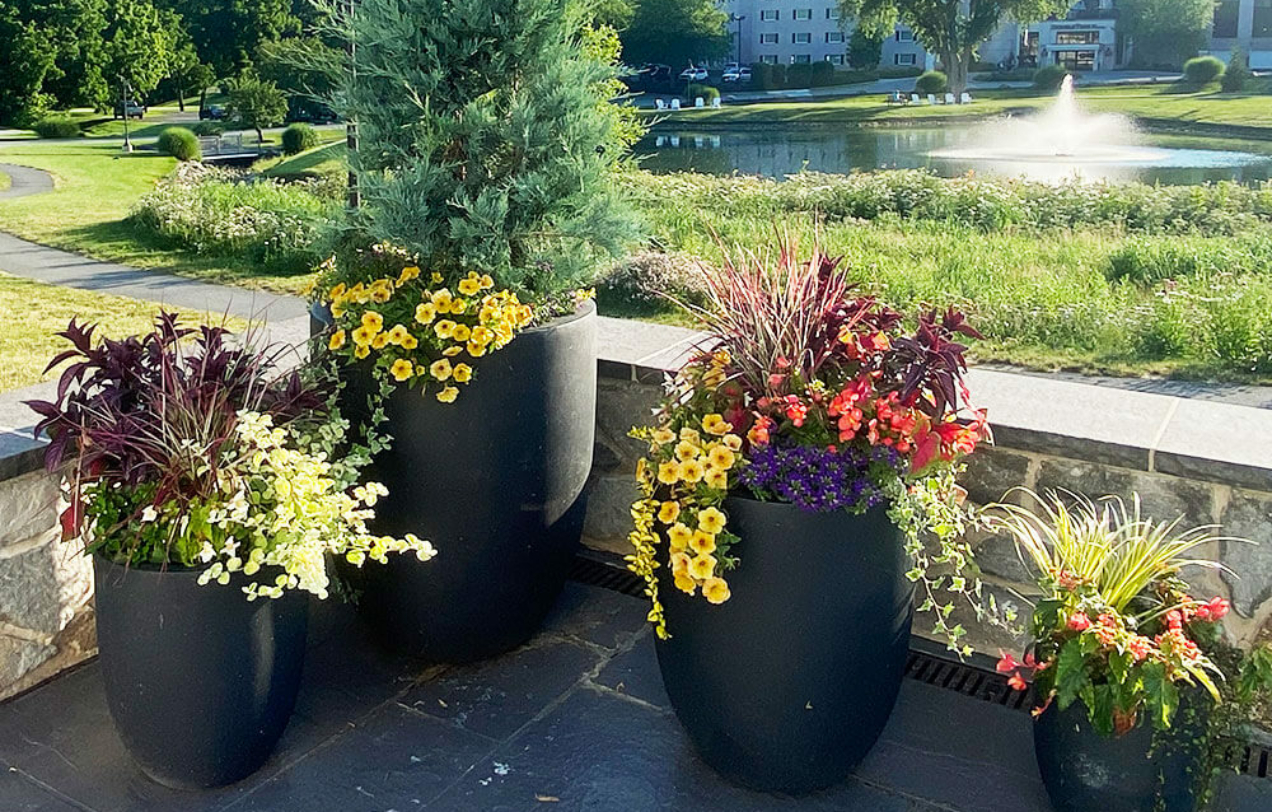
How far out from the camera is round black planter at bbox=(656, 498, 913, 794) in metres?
2.31

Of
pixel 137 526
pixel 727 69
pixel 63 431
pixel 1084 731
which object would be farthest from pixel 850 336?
pixel 727 69

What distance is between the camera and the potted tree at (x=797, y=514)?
7.51 feet

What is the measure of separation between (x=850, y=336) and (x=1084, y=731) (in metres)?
0.93

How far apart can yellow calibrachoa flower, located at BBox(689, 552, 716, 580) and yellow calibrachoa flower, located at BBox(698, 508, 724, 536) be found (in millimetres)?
49

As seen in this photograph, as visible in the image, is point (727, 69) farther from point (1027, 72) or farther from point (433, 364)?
point (433, 364)

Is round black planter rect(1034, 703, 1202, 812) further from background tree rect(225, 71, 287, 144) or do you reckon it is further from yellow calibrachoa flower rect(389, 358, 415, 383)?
background tree rect(225, 71, 287, 144)

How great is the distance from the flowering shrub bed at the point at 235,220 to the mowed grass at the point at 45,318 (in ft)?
5.37

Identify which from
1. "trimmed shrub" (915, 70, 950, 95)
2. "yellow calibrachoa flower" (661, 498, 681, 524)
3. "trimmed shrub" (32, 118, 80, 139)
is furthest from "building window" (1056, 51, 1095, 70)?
"yellow calibrachoa flower" (661, 498, 681, 524)

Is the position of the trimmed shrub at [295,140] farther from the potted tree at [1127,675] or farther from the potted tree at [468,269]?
the potted tree at [1127,675]

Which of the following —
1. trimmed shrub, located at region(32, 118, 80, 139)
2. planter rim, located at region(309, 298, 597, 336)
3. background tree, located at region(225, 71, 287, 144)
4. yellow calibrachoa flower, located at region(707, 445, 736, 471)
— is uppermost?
background tree, located at region(225, 71, 287, 144)

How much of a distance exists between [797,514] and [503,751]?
0.98 metres

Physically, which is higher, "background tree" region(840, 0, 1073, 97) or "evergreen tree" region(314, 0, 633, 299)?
"background tree" region(840, 0, 1073, 97)

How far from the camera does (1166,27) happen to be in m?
68.9

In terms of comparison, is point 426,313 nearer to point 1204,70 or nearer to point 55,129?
point 55,129
